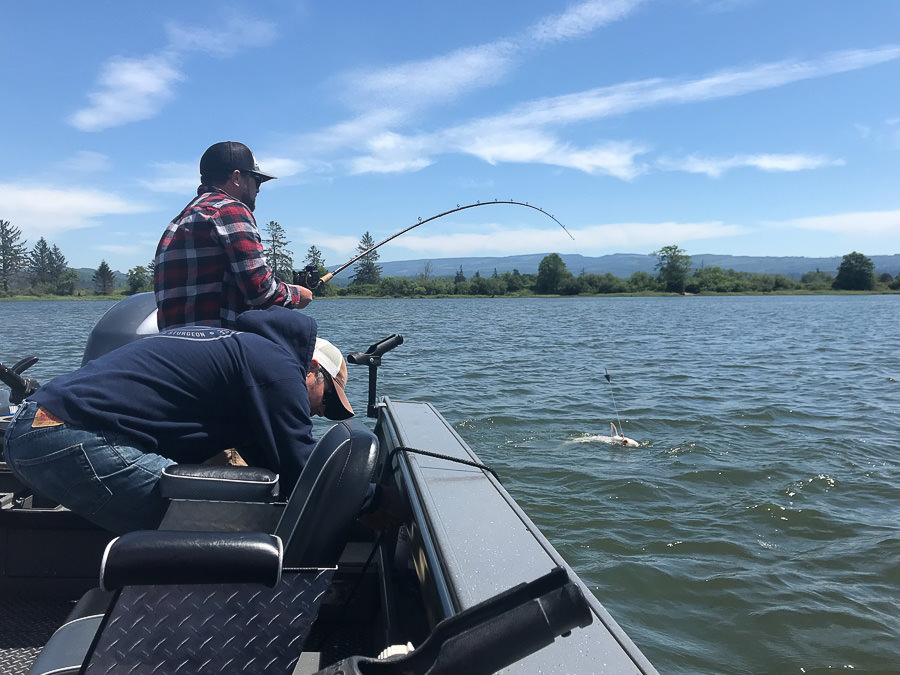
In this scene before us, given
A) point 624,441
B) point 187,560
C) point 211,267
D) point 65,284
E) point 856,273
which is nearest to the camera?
point 187,560

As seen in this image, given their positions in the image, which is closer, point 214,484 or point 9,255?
point 214,484

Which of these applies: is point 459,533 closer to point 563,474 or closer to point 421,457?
point 421,457

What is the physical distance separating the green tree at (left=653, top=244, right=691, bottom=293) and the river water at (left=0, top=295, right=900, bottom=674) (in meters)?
85.6

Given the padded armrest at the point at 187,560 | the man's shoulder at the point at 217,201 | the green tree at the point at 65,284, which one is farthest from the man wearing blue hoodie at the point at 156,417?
the green tree at the point at 65,284

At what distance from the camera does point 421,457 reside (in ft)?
8.31

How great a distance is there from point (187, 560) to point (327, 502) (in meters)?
0.40

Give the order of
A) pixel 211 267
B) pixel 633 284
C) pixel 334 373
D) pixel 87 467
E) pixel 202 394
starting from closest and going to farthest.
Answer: pixel 87 467
pixel 202 394
pixel 334 373
pixel 211 267
pixel 633 284

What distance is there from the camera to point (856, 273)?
94.1m

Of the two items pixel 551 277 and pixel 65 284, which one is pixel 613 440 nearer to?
pixel 551 277

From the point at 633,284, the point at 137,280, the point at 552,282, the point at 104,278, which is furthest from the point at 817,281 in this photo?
the point at 104,278

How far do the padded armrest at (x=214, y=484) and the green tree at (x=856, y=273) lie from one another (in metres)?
109

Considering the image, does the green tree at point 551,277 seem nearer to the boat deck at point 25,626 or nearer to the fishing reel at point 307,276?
the fishing reel at point 307,276

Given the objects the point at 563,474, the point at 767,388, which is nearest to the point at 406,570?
the point at 563,474

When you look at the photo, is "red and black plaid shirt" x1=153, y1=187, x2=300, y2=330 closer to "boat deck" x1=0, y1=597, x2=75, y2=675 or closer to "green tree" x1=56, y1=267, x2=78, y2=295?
"boat deck" x1=0, y1=597, x2=75, y2=675
